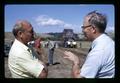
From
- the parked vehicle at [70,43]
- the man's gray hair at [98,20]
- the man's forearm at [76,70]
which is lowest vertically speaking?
the man's forearm at [76,70]

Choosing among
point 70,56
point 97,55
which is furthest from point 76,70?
point 97,55

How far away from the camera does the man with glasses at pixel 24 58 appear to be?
8.34 feet

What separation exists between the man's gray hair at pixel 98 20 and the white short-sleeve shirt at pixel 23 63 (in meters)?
0.64

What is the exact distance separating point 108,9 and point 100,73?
61cm

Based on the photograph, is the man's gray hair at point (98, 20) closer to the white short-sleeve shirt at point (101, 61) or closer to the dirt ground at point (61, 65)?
the white short-sleeve shirt at point (101, 61)

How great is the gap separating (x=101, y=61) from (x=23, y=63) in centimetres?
74

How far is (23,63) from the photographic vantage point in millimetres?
2553

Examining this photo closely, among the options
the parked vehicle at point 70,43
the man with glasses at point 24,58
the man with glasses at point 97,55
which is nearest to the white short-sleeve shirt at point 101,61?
the man with glasses at point 97,55

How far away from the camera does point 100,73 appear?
2543mm

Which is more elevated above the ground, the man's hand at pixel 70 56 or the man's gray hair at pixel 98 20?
the man's gray hair at pixel 98 20

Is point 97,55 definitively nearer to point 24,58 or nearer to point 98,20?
point 98,20

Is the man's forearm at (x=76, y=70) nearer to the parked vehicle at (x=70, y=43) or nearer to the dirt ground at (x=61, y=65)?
the dirt ground at (x=61, y=65)

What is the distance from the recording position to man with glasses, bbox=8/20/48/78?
8.34ft
